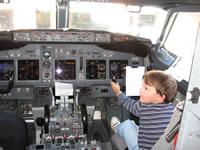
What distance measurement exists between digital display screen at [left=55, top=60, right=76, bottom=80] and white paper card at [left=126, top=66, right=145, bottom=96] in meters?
0.87

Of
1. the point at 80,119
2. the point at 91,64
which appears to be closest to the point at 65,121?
the point at 80,119

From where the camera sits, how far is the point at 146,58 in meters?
3.44

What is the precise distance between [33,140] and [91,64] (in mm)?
1399

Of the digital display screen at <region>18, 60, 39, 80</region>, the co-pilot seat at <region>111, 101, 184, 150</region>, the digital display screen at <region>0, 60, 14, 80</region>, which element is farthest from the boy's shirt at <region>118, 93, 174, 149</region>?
the digital display screen at <region>0, 60, 14, 80</region>

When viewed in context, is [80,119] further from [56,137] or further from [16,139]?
[16,139]

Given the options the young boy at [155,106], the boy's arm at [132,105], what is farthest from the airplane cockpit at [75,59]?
the young boy at [155,106]

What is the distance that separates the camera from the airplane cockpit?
2.95 m

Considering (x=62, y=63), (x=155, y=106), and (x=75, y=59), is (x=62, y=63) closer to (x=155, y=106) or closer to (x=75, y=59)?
(x=75, y=59)

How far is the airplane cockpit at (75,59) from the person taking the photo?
9.66 feet

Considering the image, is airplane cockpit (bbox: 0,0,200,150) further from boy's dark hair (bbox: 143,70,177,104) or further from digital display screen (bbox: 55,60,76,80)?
boy's dark hair (bbox: 143,70,177,104)

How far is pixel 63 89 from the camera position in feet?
10.3

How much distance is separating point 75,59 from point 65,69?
21cm

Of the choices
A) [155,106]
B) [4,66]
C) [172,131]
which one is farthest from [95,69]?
[172,131]

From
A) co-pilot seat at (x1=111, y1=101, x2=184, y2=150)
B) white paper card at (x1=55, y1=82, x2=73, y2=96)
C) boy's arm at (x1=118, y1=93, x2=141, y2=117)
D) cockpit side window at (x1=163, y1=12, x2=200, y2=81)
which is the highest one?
cockpit side window at (x1=163, y1=12, x2=200, y2=81)
